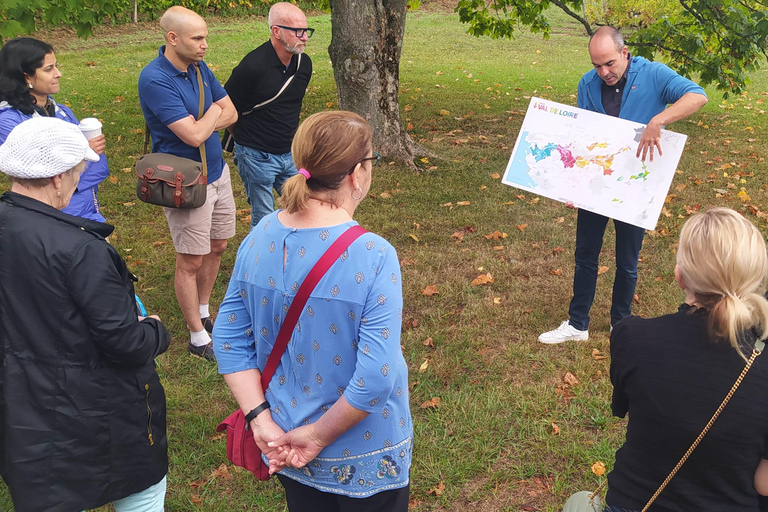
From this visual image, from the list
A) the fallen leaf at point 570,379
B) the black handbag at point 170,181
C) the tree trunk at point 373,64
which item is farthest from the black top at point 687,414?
the tree trunk at point 373,64

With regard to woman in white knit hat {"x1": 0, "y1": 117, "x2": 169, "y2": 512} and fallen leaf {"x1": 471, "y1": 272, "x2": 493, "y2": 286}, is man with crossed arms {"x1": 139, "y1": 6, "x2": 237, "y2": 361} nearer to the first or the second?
woman in white knit hat {"x1": 0, "y1": 117, "x2": 169, "y2": 512}

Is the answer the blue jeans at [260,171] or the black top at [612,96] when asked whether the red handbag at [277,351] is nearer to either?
the black top at [612,96]

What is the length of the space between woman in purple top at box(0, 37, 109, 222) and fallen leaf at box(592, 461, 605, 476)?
10.1 feet

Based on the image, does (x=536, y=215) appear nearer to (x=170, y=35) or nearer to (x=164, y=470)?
(x=170, y=35)

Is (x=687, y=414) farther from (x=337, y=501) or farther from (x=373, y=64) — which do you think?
(x=373, y=64)

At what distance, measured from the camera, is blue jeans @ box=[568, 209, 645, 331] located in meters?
4.11

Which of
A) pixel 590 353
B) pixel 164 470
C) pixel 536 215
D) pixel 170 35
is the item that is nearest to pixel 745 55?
pixel 536 215

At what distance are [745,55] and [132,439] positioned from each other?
30.0ft

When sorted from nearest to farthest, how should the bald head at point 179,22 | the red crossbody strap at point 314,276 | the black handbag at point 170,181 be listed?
the red crossbody strap at point 314,276
the bald head at point 179,22
the black handbag at point 170,181

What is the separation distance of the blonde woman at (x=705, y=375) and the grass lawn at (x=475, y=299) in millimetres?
1508

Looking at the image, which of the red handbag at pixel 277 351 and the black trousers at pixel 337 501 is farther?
the black trousers at pixel 337 501

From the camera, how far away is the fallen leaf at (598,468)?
3.27 m

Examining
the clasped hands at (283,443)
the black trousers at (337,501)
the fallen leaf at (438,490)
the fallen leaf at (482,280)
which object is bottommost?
the fallen leaf at (482,280)

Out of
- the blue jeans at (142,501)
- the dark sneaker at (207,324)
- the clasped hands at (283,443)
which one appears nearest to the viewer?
the clasped hands at (283,443)
